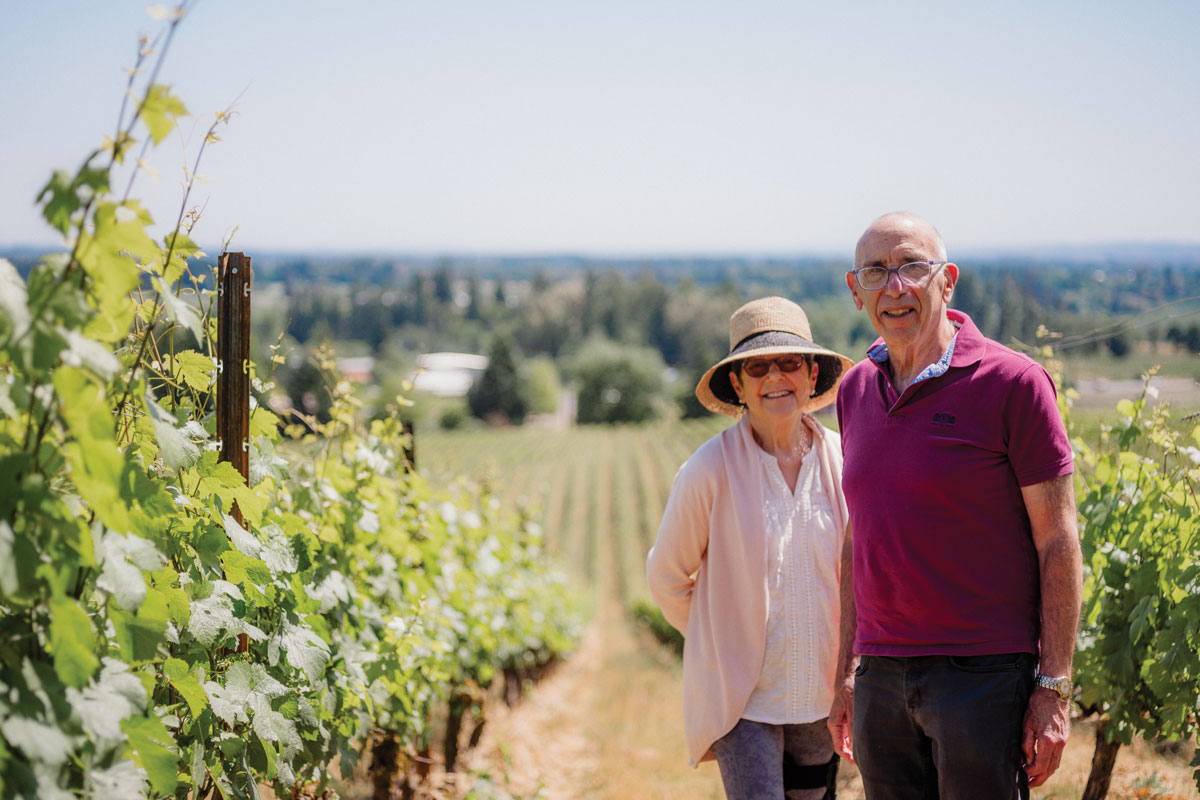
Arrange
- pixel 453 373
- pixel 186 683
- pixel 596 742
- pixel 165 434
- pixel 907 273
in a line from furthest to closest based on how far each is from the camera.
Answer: pixel 453 373, pixel 596 742, pixel 907 273, pixel 186 683, pixel 165 434

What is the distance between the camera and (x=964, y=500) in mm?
2029

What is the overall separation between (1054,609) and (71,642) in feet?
5.83

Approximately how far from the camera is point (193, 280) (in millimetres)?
2230

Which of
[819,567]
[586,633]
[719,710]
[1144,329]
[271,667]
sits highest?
[1144,329]

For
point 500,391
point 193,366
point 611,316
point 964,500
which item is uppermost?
point 193,366

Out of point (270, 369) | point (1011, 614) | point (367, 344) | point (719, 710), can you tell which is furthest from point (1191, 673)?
point (367, 344)

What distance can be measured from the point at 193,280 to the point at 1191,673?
2.68 metres

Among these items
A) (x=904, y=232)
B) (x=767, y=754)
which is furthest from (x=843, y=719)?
(x=904, y=232)

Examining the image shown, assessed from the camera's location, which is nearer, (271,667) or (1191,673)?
(271,667)

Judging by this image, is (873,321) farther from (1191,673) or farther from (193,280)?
(193,280)

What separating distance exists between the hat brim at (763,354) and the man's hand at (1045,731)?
1003 millimetres

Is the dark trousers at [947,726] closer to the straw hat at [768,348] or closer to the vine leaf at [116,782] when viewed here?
the straw hat at [768,348]

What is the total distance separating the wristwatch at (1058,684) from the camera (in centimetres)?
193

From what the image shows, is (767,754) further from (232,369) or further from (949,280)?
(232,369)
